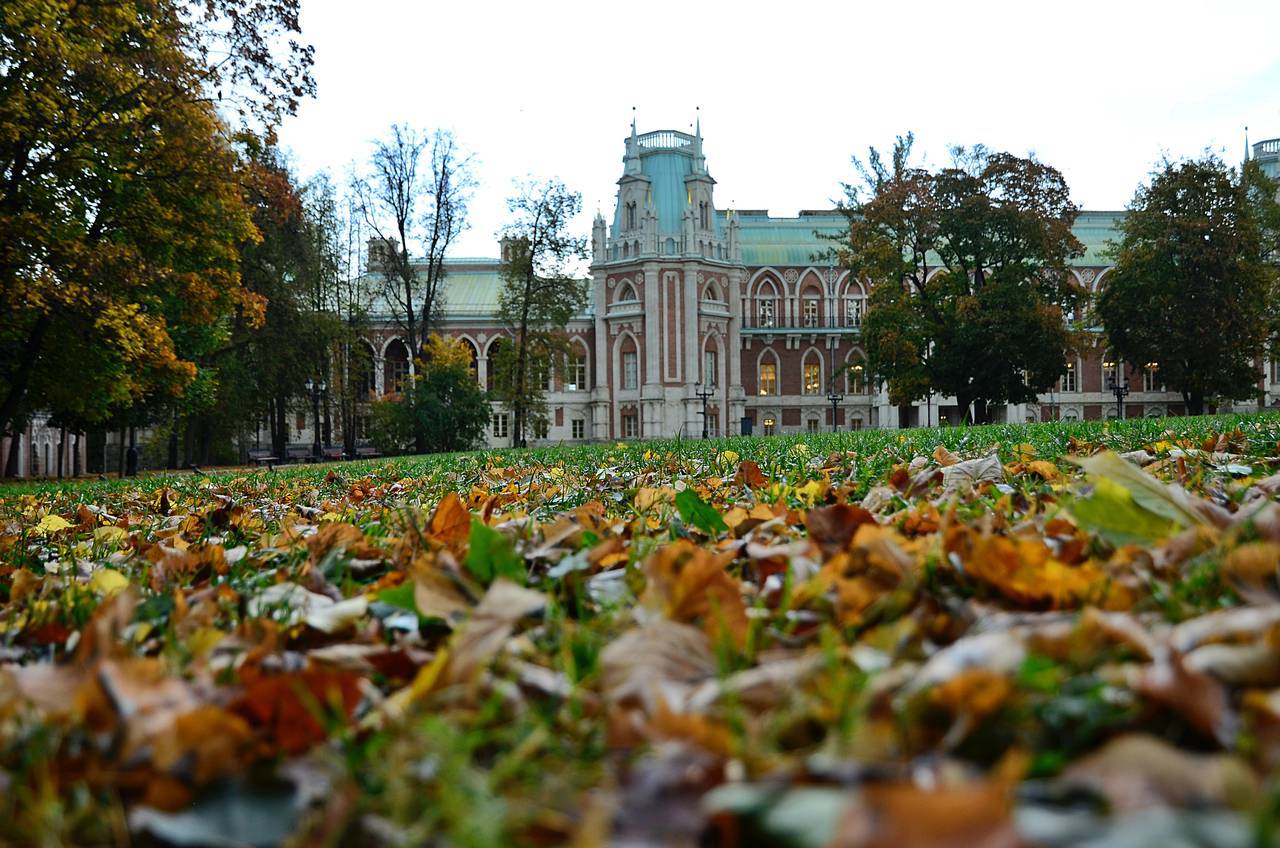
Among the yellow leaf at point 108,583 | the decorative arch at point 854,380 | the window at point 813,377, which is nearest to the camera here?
the yellow leaf at point 108,583

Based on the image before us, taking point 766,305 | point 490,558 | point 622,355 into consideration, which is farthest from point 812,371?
point 490,558

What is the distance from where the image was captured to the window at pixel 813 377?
2447 inches

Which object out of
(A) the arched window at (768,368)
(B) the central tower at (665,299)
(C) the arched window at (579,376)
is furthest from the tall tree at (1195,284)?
(C) the arched window at (579,376)

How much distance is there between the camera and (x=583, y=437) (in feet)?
197

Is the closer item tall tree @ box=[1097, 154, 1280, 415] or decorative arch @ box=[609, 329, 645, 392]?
tall tree @ box=[1097, 154, 1280, 415]

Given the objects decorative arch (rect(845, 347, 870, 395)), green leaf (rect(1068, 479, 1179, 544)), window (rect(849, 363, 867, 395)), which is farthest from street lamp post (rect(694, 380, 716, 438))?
green leaf (rect(1068, 479, 1179, 544))

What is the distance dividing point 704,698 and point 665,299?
2117 inches

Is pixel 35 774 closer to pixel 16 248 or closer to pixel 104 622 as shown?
pixel 104 622

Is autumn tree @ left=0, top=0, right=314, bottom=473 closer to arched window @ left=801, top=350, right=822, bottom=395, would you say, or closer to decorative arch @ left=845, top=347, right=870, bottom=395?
decorative arch @ left=845, top=347, right=870, bottom=395

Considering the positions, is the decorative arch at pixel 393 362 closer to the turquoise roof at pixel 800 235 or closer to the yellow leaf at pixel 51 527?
the turquoise roof at pixel 800 235

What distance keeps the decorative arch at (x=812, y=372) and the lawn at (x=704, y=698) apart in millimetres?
60951

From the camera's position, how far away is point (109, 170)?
Answer: 15.4m

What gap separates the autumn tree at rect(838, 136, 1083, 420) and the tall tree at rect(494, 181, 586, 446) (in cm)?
1266

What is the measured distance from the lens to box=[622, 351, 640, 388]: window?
55.2 m
